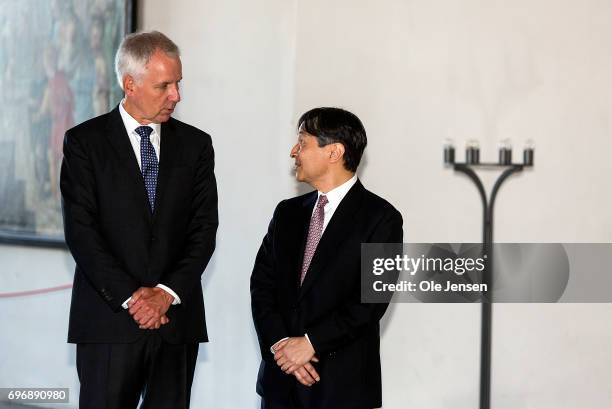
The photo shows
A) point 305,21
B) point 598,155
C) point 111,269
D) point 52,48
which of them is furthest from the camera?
point 52,48

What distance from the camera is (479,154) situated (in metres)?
4.21

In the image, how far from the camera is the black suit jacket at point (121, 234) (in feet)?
9.14

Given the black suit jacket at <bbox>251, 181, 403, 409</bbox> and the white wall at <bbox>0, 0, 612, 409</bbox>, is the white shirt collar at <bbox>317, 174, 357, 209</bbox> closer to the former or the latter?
the black suit jacket at <bbox>251, 181, 403, 409</bbox>

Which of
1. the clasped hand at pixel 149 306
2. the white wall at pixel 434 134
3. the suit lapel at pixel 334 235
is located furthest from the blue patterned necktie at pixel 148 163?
the white wall at pixel 434 134

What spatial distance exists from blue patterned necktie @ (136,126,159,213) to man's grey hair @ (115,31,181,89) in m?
0.19

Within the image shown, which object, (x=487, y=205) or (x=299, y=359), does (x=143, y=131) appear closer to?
(x=299, y=359)

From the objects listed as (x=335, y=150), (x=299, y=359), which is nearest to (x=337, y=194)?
(x=335, y=150)

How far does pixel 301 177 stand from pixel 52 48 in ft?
8.39

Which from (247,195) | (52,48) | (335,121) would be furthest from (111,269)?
(52,48)

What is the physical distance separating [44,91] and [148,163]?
2.41 metres

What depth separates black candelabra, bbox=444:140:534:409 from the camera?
13.6 feet

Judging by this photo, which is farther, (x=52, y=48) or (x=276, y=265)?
(x=52, y=48)

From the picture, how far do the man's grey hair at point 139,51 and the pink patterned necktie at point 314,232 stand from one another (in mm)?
734

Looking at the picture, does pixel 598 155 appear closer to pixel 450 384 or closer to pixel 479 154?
pixel 479 154
